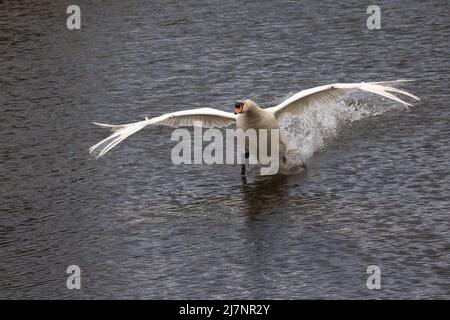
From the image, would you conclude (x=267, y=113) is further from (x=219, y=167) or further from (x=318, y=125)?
(x=318, y=125)

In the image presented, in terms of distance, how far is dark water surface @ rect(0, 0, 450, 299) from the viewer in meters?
20.3

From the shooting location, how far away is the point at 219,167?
26.0 metres

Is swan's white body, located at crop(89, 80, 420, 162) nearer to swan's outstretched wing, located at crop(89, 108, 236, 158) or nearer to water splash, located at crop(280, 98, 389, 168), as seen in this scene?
swan's outstretched wing, located at crop(89, 108, 236, 158)

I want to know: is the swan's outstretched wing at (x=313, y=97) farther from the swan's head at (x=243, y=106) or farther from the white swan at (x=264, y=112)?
the swan's head at (x=243, y=106)

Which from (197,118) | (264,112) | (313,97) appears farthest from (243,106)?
(313,97)

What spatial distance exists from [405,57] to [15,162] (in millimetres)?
11124

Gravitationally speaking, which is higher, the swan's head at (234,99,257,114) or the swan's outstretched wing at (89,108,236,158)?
the swan's head at (234,99,257,114)

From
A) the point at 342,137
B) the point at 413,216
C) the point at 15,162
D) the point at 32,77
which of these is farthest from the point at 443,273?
the point at 32,77

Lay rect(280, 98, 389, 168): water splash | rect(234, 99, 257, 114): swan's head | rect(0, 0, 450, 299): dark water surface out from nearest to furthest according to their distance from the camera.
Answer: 1. rect(0, 0, 450, 299): dark water surface
2. rect(234, 99, 257, 114): swan's head
3. rect(280, 98, 389, 168): water splash

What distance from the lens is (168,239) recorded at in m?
21.9

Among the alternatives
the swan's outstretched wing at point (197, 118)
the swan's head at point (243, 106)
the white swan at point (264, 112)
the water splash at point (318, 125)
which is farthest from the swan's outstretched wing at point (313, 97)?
the swan's outstretched wing at point (197, 118)

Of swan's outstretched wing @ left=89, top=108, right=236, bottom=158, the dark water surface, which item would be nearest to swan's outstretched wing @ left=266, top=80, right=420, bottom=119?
swan's outstretched wing @ left=89, top=108, right=236, bottom=158

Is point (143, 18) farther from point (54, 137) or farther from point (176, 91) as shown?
point (54, 137)

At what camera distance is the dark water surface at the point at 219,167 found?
20.3 m
